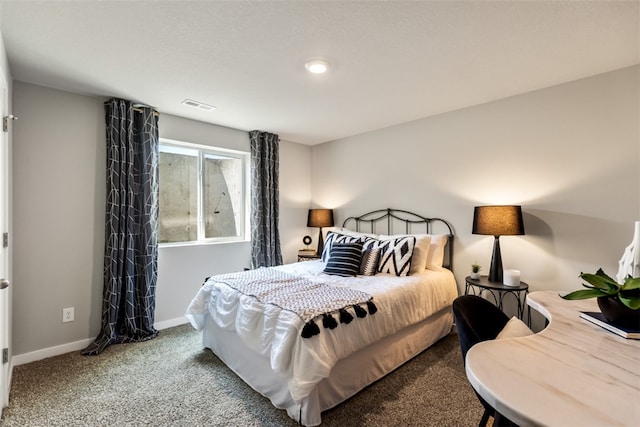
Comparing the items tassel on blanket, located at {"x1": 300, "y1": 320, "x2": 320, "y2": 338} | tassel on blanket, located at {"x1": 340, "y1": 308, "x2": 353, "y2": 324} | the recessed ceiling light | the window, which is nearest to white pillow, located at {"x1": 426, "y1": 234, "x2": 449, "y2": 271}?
tassel on blanket, located at {"x1": 340, "y1": 308, "x2": 353, "y2": 324}

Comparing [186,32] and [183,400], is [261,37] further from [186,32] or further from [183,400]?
[183,400]

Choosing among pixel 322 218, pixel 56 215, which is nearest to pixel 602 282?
pixel 322 218

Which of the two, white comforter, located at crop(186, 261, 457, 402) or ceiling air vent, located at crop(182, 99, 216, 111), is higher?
ceiling air vent, located at crop(182, 99, 216, 111)

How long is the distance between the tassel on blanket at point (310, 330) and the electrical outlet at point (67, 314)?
7.88ft

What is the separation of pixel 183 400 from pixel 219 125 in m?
2.96

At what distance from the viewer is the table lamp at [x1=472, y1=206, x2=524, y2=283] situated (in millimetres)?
2486

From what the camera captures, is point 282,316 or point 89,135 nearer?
point 282,316

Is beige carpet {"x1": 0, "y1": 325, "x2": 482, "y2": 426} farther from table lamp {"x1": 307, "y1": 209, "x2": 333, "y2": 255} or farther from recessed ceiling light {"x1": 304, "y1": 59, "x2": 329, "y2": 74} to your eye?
recessed ceiling light {"x1": 304, "y1": 59, "x2": 329, "y2": 74}

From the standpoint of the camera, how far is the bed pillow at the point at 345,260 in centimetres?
291

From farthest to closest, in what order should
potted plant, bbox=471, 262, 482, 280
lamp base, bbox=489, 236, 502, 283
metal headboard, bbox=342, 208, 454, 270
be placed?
metal headboard, bbox=342, 208, 454, 270, potted plant, bbox=471, 262, 482, 280, lamp base, bbox=489, 236, 502, 283

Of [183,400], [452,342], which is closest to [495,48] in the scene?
[452,342]

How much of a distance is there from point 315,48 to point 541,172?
222 centimetres

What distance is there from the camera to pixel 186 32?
1785mm

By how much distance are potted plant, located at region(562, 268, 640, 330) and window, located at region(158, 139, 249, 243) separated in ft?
11.8
